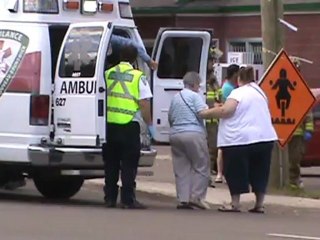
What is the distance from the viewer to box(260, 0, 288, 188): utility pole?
16391 millimetres

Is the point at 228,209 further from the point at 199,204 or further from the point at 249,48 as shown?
the point at 249,48

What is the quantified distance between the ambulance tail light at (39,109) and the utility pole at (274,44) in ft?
12.3

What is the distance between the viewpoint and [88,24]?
14.3m

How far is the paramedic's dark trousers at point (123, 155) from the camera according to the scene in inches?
550

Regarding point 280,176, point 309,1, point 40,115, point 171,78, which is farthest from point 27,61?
point 309,1

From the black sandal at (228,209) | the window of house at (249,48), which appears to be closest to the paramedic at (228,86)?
the black sandal at (228,209)

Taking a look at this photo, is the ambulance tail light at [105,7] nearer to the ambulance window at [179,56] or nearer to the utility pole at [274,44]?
the utility pole at [274,44]

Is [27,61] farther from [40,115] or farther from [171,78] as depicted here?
[171,78]

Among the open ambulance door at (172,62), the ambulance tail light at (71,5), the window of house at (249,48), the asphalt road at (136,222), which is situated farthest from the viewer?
the window of house at (249,48)

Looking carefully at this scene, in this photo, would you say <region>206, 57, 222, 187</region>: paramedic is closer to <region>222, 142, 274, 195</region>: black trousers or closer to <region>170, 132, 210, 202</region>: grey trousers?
<region>170, 132, 210, 202</region>: grey trousers

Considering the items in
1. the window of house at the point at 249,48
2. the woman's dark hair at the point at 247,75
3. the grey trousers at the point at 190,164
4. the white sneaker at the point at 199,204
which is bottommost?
the white sneaker at the point at 199,204

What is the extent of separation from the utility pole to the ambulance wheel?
285 centimetres

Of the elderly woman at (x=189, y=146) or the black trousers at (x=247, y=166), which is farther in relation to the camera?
the elderly woman at (x=189, y=146)

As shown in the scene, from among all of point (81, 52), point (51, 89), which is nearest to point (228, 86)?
point (81, 52)
